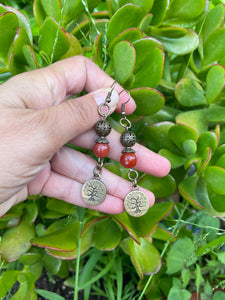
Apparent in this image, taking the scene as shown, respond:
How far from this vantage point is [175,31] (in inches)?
38.8

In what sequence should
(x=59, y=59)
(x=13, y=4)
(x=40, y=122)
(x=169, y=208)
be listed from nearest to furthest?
(x=40, y=122), (x=169, y=208), (x=59, y=59), (x=13, y=4)

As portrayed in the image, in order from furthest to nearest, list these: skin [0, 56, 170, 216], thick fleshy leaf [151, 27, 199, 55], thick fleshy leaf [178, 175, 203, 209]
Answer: thick fleshy leaf [151, 27, 199, 55]
thick fleshy leaf [178, 175, 203, 209]
skin [0, 56, 170, 216]

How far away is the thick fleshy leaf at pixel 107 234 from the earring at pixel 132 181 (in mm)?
92

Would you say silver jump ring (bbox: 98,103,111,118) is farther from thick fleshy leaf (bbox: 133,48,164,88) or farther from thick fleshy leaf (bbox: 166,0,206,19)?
thick fleshy leaf (bbox: 166,0,206,19)

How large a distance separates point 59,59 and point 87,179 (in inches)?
16.2

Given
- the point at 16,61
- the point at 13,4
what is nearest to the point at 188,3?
the point at 16,61

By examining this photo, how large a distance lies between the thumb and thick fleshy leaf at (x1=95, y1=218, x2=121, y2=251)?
30 cm

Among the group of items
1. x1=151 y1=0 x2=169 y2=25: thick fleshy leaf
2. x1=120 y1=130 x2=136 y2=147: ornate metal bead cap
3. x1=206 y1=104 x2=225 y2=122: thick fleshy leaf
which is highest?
x1=151 y1=0 x2=169 y2=25: thick fleshy leaf

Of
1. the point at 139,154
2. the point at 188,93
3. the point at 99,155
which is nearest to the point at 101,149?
the point at 99,155

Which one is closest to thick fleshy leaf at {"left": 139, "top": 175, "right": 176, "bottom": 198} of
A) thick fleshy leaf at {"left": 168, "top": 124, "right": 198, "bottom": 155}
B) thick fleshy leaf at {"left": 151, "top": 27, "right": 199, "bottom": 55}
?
thick fleshy leaf at {"left": 168, "top": 124, "right": 198, "bottom": 155}

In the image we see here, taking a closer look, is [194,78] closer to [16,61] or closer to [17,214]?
[16,61]

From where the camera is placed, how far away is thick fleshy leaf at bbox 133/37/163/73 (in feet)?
2.88

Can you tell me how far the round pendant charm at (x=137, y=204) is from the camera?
0.92 m

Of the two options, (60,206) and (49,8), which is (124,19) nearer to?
(49,8)
